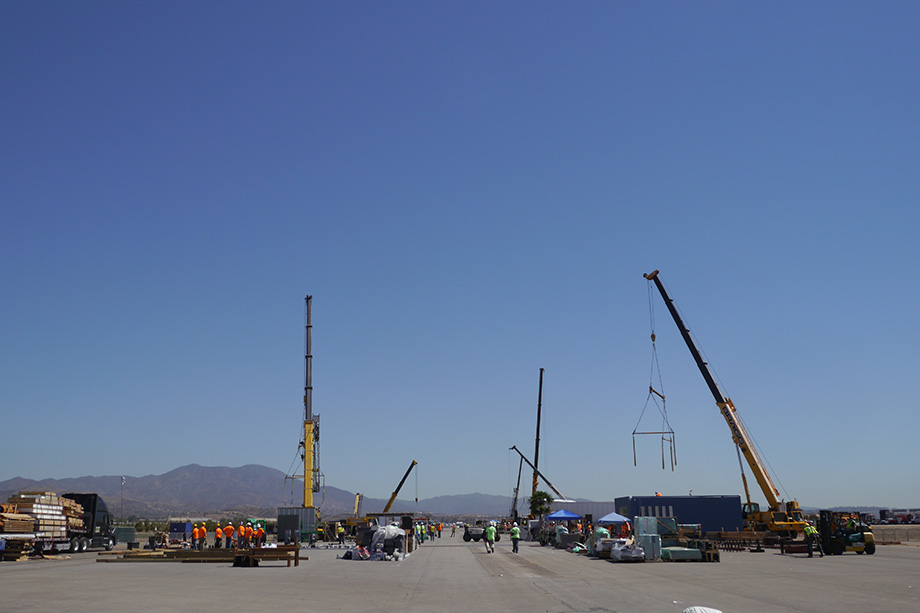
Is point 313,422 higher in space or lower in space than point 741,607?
higher

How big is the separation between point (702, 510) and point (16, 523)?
40410 millimetres

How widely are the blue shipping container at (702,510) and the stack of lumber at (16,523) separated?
1487 inches

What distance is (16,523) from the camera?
31781 mm

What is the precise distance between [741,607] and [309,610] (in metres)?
8.69

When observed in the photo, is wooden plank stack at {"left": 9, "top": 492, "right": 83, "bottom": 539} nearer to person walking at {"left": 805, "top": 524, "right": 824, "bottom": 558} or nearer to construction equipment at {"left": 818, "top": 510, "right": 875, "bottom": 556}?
person walking at {"left": 805, "top": 524, "right": 824, "bottom": 558}

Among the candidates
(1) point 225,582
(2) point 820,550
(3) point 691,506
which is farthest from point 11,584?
(3) point 691,506

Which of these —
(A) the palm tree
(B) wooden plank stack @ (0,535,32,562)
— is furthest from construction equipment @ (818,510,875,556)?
(A) the palm tree

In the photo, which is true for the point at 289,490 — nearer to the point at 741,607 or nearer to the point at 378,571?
the point at 378,571

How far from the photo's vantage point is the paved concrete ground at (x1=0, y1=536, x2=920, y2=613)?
1498cm

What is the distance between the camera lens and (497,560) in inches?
1225

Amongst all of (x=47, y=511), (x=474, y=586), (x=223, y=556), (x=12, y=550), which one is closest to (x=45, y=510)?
(x=47, y=511)

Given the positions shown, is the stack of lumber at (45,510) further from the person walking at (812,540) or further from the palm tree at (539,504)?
the palm tree at (539,504)

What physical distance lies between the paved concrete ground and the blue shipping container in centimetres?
1983

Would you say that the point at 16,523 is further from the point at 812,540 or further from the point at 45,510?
the point at 812,540
